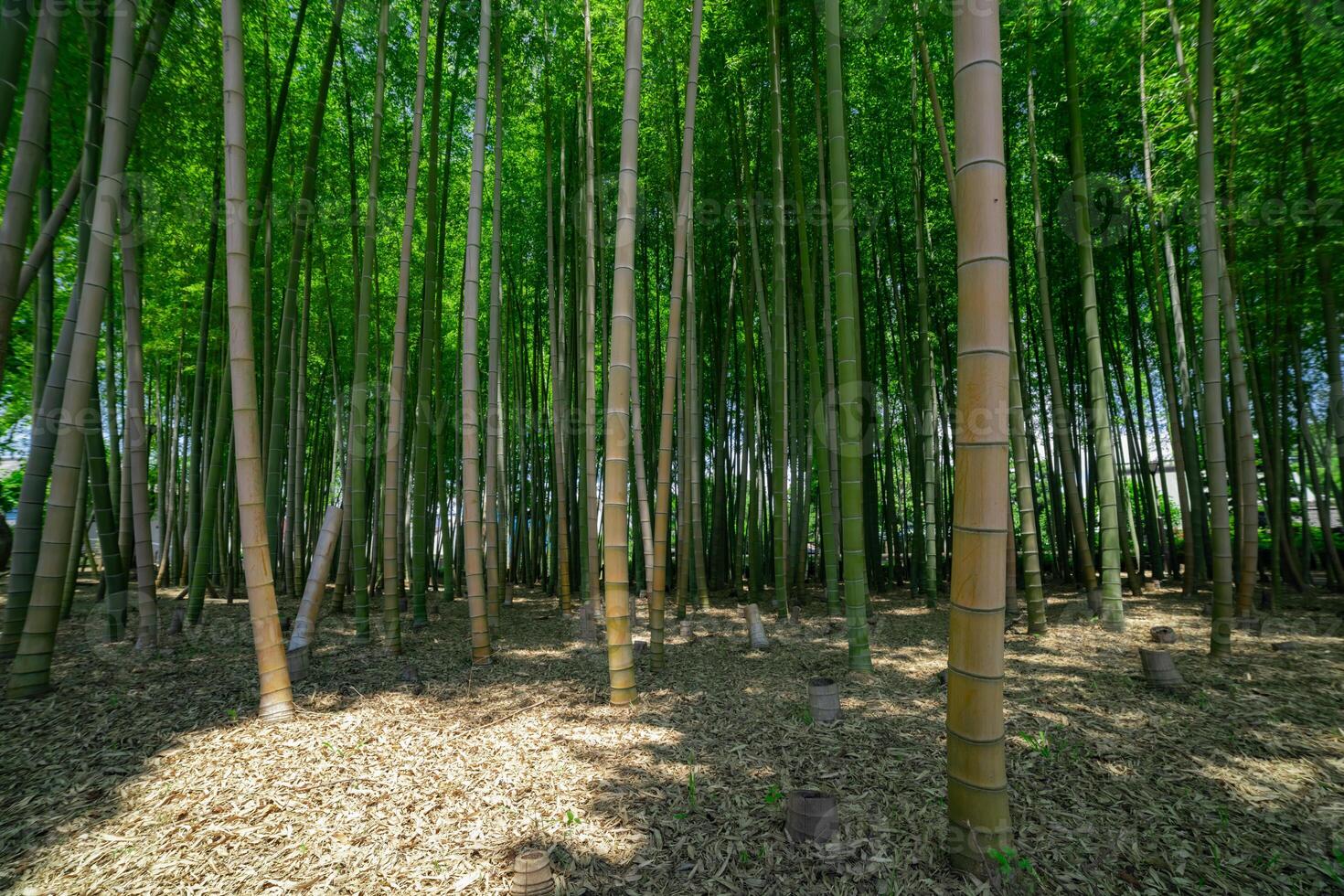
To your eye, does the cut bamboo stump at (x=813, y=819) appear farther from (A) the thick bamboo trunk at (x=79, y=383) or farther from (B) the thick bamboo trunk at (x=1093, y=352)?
(B) the thick bamboo trunk at (x=1093, y=352)

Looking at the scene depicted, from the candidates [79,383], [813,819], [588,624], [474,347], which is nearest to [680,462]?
[588,624]

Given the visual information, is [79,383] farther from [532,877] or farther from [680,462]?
[680,462]

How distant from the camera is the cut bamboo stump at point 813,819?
60.2 inches

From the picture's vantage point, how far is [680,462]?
4402mm

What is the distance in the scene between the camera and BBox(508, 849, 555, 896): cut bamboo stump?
1.36 metres

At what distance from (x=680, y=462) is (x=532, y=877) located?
318 cm

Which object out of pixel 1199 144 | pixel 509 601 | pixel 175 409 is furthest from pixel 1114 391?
pixel 175 409

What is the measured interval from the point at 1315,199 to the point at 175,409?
10.1m

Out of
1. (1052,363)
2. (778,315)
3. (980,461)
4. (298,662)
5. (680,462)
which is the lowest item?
(298,662)

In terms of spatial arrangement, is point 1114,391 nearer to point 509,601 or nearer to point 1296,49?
point 1296,49

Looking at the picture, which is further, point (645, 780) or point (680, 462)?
point (680, 462)

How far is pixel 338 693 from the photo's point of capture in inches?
109

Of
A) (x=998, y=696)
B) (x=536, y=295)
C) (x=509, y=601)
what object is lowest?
(x=509, y=601)

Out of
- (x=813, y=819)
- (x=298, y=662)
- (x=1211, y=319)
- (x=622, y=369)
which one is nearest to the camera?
(x=813, y=819)
